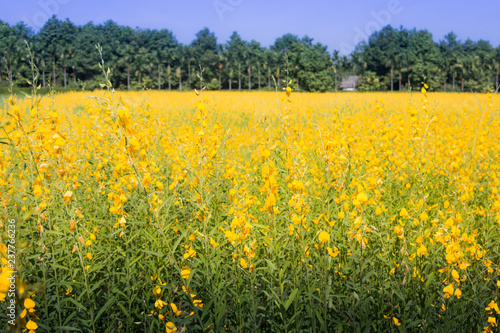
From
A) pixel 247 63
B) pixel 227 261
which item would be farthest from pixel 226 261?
pixel 247 63

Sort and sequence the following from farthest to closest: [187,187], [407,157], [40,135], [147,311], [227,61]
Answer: [227,61] < [407,157] < [187,187] < [147,311] < [40,135]

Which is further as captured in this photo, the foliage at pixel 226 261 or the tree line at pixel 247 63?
the tree line at pixel 247 63

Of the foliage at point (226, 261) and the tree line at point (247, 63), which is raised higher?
the tree line at point (247, 63)

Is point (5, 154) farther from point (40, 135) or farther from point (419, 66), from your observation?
point (419, 66)

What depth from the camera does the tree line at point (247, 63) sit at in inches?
2078

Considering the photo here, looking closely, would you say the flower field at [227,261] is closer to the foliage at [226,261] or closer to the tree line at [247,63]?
the foliage at [226,261]

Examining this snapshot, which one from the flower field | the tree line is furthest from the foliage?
the tree line

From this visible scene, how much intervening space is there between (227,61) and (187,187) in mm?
61918

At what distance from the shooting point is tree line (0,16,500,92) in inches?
2078

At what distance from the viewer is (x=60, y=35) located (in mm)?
62656

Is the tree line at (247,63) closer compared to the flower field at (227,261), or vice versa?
the flower field at (227,261)

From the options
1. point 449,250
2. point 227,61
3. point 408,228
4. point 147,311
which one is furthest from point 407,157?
point 227,61

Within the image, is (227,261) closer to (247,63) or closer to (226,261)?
(226,261)

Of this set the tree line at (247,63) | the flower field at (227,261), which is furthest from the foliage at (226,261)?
the tree line at (247,63)
